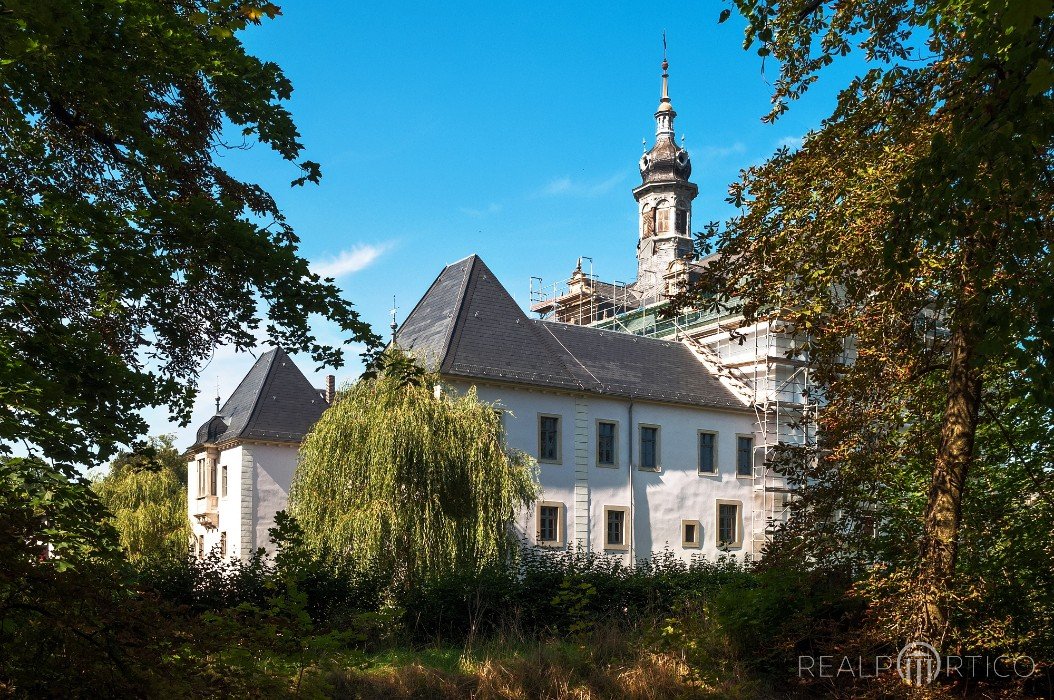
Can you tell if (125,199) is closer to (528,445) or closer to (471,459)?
(471,459)

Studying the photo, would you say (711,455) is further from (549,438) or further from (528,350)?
(528,350)

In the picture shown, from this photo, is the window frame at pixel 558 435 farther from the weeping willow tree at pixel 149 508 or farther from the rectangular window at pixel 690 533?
the weeping willow tree at pixel 149 508

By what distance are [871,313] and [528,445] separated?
70.4 feet

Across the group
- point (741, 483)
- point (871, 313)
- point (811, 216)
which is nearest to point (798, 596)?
point (871, 313)

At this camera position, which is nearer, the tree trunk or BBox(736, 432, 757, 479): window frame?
the tree trunk

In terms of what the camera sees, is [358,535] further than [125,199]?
Yes

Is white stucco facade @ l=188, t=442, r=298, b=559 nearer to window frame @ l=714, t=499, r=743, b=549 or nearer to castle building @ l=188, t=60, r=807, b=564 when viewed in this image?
castle building @ l=188, t=60, r=807, b=564

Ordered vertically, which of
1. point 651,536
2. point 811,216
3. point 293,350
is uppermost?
point 811,216

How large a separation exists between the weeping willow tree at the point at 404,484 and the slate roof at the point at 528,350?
4258mm

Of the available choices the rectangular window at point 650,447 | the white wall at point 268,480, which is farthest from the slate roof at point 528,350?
the white wall at point 268,480

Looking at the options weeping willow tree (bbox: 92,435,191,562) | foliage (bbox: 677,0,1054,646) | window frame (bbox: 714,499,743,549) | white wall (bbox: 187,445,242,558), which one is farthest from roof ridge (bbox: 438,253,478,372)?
foliage (bbox: 677,0,1054,646)

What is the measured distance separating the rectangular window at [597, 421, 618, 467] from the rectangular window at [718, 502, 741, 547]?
15.7ft

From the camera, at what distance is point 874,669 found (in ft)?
31.7

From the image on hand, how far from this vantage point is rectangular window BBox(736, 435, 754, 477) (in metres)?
35.4
